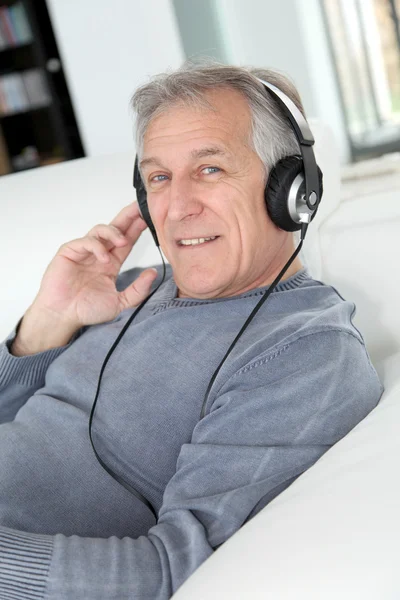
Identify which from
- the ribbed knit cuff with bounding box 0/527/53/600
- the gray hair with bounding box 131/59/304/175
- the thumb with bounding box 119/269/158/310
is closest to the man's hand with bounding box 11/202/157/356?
the thumb with bounding box 119/269/158/310

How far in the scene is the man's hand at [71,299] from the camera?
1520mm

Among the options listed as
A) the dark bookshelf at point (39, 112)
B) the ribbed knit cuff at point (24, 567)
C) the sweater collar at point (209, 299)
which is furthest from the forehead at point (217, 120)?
the dark bookshelf at point (39, 112)

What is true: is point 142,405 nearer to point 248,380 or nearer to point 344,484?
point 248,380

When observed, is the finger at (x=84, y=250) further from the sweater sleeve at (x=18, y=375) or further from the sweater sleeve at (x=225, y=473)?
the sweater sleeve at (x=225, y=473)

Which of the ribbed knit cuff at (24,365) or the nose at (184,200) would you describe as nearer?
the nose at (184,200)

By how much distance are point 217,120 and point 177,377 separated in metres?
0.43

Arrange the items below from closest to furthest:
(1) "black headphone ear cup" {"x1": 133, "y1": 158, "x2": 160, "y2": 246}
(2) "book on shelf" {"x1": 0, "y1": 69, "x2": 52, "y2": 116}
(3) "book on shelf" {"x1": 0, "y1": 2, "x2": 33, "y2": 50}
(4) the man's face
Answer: (4) the man's face → (1) "black headphone ear cup" {"x1": 133, "y1": 158, "x2": 160, "y2": 246} → (3) "book on shelf" {"x1": 0, "y1": 2, "x2": 33, "y2": 50} → (2) "book on shelf" {"x1": 0, "y1": 69, "x2": 52, "y2": 116}

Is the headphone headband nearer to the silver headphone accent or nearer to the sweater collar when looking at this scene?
the silver headphone accent

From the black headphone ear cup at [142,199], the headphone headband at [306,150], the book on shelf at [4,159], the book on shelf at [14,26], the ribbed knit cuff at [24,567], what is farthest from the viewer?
the book on shelf at [4,159]

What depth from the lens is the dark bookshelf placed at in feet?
17.7

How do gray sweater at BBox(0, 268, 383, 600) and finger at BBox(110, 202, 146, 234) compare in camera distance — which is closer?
gray sweater at BBox(0, 268, 383, 600)

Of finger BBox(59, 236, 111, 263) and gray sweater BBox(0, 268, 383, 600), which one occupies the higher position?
finger BBox(59, 236, 111, 263)

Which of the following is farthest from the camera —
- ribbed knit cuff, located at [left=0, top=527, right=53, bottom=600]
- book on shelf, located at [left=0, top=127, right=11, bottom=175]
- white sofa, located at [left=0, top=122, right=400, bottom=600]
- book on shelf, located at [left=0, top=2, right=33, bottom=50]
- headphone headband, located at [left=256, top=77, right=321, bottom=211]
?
book on shelf, located at [left=0, top=127, right=11, bottom=175]

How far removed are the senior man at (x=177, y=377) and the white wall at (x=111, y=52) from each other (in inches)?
128
